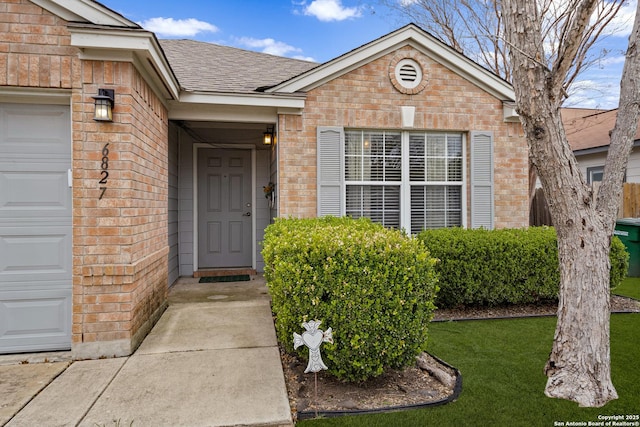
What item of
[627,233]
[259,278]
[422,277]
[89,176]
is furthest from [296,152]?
[627,233]

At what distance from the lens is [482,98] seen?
592cm

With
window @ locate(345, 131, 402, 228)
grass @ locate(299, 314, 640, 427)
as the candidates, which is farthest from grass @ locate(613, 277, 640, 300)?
window @ locate(345, 131, 402, 228)

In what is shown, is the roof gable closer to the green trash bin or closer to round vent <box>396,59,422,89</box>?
round vent <box>396,59,422,89</box>

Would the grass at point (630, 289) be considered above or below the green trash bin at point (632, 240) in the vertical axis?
below

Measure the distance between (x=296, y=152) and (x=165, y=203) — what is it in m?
1.90

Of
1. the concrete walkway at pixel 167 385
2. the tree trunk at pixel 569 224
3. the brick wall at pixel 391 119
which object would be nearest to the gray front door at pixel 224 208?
the brick wall at pixel 391 119

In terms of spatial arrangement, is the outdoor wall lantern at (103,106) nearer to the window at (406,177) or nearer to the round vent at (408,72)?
the window at (406,177)

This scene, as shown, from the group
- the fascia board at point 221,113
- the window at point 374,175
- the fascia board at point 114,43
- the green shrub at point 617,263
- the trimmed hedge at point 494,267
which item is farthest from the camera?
the window at point 374,175

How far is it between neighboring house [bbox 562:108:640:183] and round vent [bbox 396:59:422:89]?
5.50m

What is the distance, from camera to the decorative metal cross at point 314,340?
2.43 m

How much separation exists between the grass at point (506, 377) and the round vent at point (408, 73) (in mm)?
3499

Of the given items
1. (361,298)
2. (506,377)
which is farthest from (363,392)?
(506,377)

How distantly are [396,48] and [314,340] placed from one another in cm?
473

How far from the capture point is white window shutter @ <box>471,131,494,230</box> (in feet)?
19.1
